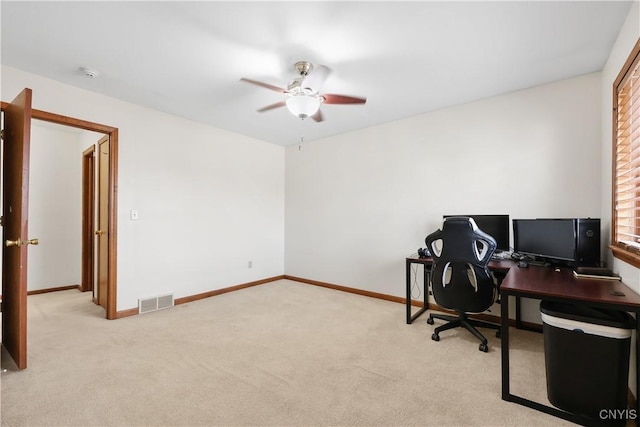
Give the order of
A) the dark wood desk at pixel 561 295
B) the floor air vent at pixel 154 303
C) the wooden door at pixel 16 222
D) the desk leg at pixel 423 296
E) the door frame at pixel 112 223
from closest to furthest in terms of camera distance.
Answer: the dark wood desk at pixel 561 295 → the wooden door at pixel 16 222 → the desk leg at pixel 423 296 → the door frame at pixel 112 223 → the floor air vent at pixel 154 303

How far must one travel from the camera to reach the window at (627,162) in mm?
1819

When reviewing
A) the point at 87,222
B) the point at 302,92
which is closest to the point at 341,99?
the point at 302,92

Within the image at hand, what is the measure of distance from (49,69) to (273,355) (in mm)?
3179

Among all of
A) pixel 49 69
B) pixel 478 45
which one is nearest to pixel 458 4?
pixel 478 45

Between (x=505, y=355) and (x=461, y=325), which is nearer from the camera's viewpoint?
(x=505, y=355)

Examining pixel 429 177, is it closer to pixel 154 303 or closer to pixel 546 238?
pixel 546 238

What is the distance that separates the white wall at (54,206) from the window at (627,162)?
254 inches

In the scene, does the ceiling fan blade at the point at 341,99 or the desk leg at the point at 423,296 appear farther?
the desk leg at the point at 423,296

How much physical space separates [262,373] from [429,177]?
2840mm

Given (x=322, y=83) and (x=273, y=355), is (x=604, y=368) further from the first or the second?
(x=322, y=83)

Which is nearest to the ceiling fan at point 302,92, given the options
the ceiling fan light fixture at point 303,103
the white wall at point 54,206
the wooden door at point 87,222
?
the ceiling fan light fixture at point 303,103

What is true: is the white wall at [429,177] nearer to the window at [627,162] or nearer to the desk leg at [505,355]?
the window at [627,162]

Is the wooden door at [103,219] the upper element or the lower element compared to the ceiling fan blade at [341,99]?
lower

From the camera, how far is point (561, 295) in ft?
5.25
